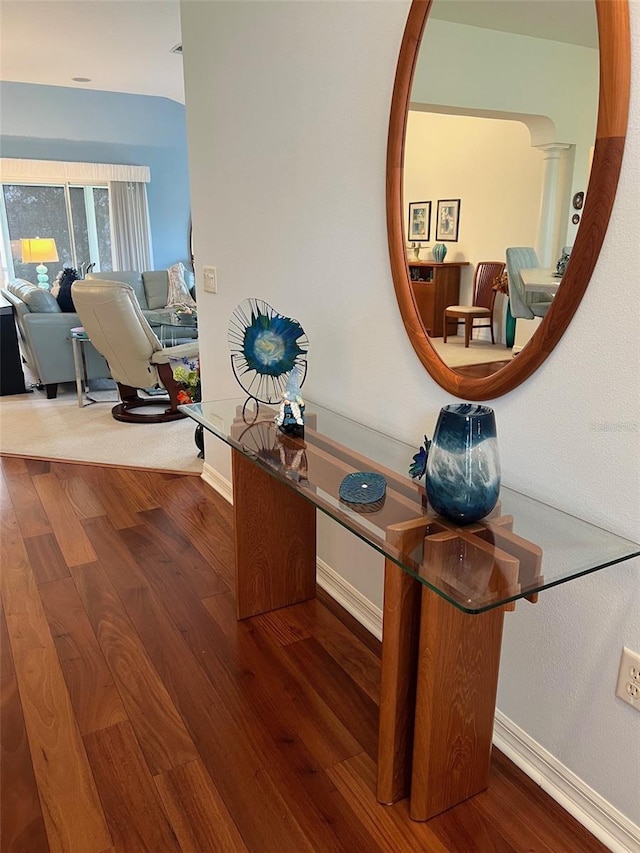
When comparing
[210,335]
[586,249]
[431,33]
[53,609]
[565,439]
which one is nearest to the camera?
[586,249]

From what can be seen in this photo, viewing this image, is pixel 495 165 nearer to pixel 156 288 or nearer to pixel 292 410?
pixel 292 410

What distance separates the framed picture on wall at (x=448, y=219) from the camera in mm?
1582

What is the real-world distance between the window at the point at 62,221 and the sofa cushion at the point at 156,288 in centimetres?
149

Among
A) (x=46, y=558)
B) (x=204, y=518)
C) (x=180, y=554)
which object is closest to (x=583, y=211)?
(x=180, y=554)

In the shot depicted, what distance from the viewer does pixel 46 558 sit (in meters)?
2.65

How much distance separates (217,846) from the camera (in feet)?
4.55

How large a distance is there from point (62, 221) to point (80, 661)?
804 cm

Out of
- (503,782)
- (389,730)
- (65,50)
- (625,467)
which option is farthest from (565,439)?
(65,50)

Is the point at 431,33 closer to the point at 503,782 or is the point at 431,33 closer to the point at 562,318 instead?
the point at 562,318

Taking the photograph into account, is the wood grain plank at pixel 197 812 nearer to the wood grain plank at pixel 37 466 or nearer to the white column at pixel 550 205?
the white column at pixel 550 205

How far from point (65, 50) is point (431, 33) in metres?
5.56

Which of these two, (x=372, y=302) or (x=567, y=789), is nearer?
(x=567, y=789)

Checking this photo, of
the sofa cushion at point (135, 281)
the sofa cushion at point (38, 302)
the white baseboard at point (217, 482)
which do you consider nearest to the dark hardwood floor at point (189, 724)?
the white baseboard at point (217, 482)

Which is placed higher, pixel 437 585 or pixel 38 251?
pixel 38 251
